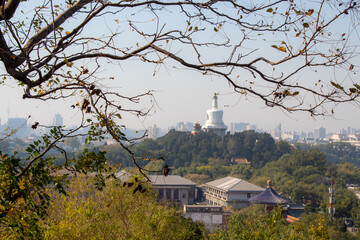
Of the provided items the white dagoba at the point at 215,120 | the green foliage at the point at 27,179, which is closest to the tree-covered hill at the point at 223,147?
the white dagoba at the point at 215,120

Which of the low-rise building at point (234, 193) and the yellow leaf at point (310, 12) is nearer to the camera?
the yellow leaf at point (310, 12)

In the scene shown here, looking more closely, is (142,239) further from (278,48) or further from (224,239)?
(278,48)

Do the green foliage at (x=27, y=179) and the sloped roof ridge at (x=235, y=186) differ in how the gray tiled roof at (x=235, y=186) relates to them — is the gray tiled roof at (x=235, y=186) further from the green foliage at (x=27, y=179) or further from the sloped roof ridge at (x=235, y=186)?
the green foliage at (x=27, y=179)

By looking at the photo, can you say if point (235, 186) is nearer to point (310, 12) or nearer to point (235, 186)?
point (235, 186)

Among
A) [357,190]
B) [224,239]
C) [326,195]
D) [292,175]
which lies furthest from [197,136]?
[224,239]

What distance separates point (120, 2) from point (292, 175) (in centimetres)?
3101

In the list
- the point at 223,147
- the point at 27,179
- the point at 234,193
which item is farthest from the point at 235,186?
the point at 27,179

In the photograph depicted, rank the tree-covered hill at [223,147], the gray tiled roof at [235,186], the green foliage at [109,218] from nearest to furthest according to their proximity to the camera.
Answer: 1. the green foliage at [109,218]
2. the gray tiled roof at [235,186]
3. the tree-covered hill at [223,147]

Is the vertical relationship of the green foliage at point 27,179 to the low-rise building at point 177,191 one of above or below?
above

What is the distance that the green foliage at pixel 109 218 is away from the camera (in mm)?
4518

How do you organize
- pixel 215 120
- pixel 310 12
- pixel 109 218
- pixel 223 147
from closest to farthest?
pixel 310 12, pixel 109 218, pixel 223 147, pixel 215 120

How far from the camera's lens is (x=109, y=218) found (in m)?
5.42

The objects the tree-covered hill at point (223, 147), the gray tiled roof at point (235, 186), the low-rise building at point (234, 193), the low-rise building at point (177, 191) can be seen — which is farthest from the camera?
the tree-covered hill at point (223, 147)

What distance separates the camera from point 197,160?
3941 cm
